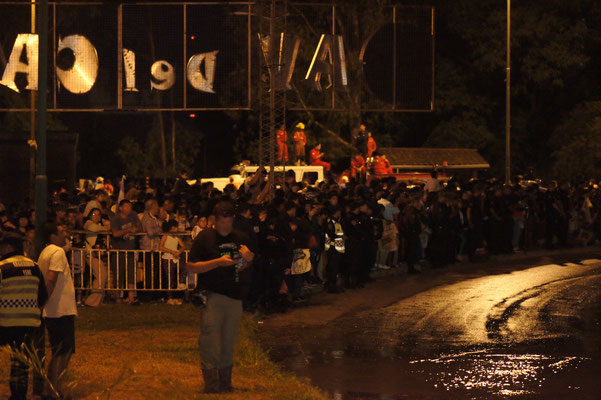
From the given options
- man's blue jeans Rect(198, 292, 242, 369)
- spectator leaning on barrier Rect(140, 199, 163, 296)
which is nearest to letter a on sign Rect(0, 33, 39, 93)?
spectator leaning on barrier Rect(140, 199, 163, 296)

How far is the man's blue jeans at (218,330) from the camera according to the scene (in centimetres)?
970

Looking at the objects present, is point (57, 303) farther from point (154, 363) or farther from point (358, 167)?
point (358, 167)

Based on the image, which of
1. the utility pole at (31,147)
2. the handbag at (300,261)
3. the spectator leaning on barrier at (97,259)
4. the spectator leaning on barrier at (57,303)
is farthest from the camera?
the utility pole at (31,147)

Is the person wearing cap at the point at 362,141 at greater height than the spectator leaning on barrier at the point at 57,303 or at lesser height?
greater

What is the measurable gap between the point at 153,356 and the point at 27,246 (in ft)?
12.1

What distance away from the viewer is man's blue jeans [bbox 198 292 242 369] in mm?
9703

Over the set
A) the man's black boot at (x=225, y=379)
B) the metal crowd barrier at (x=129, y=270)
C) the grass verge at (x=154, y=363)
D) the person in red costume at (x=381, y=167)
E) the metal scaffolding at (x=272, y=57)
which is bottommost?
the grass verge at (x=154, y=363)

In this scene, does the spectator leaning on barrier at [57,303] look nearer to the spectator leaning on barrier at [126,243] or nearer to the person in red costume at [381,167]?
the spectator leaning on barrier at [126,243]

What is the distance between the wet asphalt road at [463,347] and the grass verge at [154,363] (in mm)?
435

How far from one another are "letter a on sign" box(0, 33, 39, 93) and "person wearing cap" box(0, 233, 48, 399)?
52.8 ft

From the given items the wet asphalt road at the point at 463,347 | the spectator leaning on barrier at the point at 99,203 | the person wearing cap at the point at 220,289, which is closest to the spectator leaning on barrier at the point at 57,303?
the person wearing cap at the point at 220,289

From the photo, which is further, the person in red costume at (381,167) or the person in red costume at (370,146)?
the person in red costume at (370,146)

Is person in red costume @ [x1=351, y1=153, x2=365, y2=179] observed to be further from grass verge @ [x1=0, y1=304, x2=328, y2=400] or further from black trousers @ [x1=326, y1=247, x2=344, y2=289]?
grass verge @ [x1=0, y1=304, x2=328, y2=400]

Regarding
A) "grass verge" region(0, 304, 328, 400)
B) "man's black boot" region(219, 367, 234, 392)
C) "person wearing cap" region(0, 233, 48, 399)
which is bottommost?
"grass verge" region(0, 304, 328, 400)
